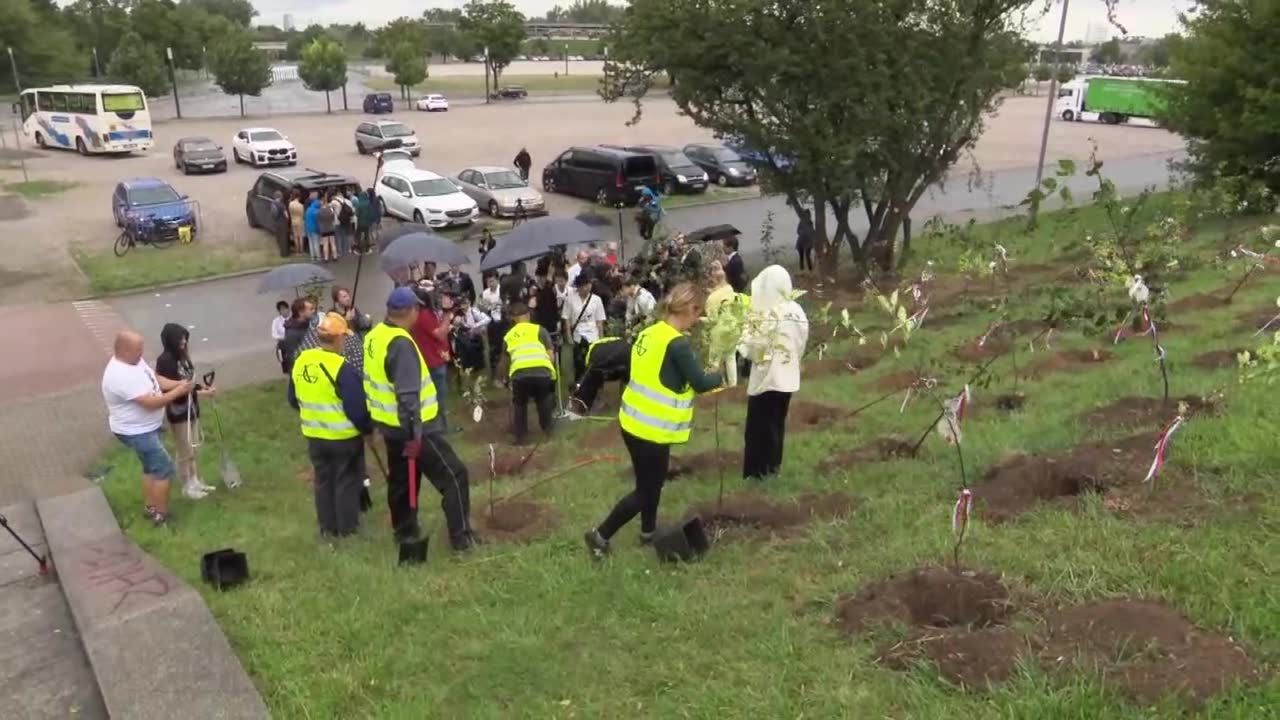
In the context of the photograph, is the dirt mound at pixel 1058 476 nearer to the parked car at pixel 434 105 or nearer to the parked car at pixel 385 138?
the parked car at pixel 385 138

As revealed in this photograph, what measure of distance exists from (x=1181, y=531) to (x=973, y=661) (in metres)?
1.64

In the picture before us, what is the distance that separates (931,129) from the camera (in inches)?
667

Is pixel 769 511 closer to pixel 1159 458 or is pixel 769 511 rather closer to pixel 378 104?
pixel 1159 458

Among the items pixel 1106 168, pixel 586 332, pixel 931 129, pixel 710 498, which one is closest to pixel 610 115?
pixel 1106 168

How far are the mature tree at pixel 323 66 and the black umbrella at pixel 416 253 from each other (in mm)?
50603

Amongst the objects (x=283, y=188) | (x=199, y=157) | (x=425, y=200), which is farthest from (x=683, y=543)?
(x=199, y=157)

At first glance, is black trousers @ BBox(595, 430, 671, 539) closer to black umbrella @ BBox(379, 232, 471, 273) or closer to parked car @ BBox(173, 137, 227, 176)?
black umbrella @ BBox(379, 232, 471, 273)

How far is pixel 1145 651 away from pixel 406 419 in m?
3.99

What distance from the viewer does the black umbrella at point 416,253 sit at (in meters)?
12.0

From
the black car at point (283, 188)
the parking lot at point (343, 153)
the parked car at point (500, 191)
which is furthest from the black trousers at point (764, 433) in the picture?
the parked car at point (500, 191)

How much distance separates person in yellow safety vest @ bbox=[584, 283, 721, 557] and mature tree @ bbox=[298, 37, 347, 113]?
2296 inches

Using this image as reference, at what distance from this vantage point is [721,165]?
101 ft

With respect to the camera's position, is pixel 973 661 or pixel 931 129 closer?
pixel 973 661

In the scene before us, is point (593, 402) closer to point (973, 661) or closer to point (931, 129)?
point (973, 661)
